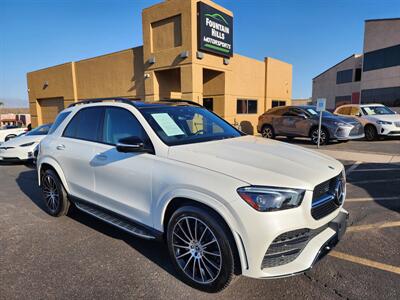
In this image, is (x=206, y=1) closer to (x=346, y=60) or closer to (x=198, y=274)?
(x=198, y=274)

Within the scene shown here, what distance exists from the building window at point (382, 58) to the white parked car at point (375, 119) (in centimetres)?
2078

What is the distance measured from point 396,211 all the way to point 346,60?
152ft

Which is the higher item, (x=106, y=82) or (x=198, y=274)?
(x=106, y=82)

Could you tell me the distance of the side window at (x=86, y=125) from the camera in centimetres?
389

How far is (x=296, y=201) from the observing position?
7.70ft

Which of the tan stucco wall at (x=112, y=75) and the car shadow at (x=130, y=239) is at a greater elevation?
the tan stucco wall at (x=112, y=75)

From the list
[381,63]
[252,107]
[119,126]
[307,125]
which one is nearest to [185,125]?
[119,126]

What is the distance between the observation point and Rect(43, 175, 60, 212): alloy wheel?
4.54 metres

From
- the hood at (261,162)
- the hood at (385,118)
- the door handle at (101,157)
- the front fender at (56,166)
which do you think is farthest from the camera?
the hood at (385,118)

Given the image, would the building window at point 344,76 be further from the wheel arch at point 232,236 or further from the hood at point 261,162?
the wheel arch at point 232,236

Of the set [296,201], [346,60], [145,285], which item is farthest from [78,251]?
[346,60]

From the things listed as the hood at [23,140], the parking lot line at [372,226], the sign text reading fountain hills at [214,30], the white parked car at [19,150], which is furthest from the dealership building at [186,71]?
the parking lot line at [372,226]

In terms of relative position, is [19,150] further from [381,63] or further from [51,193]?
[381,63]

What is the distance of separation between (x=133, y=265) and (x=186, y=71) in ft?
37.2
